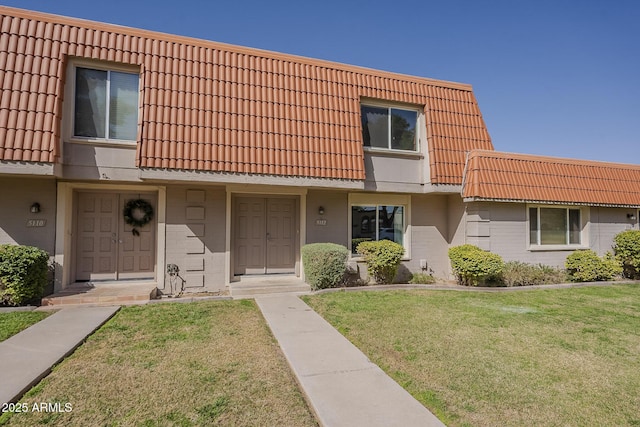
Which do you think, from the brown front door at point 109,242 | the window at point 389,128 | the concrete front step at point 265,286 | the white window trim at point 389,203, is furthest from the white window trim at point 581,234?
the brown front door at point 109,242

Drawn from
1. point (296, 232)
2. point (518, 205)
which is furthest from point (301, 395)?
point (518, 205)

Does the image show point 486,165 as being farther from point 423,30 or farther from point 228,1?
point 228,1

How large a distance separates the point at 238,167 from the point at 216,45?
366 cm

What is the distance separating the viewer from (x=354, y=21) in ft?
40.4

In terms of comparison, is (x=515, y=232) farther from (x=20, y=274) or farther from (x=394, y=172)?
(x=20, y=274)

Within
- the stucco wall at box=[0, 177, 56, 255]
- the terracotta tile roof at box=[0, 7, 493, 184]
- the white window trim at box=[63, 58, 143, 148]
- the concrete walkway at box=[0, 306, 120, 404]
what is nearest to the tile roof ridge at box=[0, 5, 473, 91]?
the terracotta tile roof at box=[0, 7, 493, 184]

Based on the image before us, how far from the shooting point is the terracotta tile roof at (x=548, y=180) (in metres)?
10.5

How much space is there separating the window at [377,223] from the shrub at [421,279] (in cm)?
117

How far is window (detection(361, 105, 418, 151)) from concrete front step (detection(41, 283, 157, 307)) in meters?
7.51

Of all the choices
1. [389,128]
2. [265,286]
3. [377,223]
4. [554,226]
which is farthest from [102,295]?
[554,226]

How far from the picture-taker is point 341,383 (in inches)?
151

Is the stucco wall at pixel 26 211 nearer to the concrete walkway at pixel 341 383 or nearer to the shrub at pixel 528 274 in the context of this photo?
the concrete walkway at pixel 341 383

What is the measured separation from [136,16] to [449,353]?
39.3 ft

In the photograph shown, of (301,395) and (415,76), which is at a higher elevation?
(415,76)
